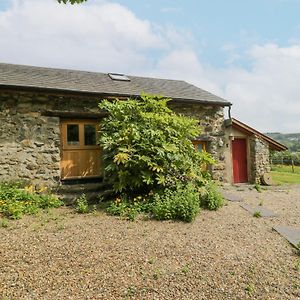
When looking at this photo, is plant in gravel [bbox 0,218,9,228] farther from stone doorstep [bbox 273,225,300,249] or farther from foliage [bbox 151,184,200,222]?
stone doorstep [bbox 273,225,300,249]

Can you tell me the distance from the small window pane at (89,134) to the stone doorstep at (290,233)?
20.4ft

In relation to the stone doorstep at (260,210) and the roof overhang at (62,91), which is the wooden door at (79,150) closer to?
the roof overhang at (62,91)

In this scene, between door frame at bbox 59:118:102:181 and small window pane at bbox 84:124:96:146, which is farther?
small window pane at bbox 84:124:96:146

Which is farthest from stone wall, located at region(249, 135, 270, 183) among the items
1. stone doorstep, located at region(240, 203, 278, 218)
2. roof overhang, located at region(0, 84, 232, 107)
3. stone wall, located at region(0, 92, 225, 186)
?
stone wall, located at region(0, 92, 225, 186)

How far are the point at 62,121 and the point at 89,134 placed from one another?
3.26 feet

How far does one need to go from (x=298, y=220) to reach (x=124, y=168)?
4410mm

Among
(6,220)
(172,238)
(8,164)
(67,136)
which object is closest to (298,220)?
(172,238)

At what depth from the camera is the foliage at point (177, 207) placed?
18.8 ft

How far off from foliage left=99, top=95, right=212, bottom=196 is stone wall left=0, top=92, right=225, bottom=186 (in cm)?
176

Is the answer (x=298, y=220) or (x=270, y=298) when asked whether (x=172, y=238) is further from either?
(x=298, y=220)

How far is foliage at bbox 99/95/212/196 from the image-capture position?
6.73 m

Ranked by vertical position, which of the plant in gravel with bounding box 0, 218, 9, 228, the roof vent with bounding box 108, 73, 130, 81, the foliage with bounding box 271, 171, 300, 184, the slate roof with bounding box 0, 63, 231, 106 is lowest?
the foliage with bounding box 271, 171, 300, 184

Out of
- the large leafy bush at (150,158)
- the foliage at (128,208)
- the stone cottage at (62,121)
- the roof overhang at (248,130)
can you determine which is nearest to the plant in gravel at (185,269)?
the foliage at (128,208)

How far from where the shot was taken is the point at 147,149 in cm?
678
